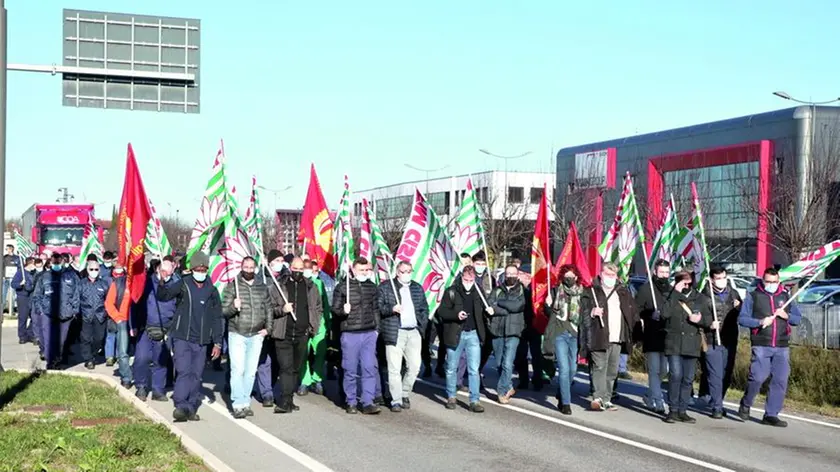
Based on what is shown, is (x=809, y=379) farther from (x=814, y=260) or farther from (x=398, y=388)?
(x=398, y=388)

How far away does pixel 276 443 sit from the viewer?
37.7 feet

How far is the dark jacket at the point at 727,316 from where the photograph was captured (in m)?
14.4

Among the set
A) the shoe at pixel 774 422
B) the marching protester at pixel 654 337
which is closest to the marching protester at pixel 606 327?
the marching protester at pixel 654 337

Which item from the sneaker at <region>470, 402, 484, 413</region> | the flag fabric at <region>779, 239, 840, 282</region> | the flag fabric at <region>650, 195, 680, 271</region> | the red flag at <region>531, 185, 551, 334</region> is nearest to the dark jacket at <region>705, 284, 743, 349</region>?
the flag fabric at <region>779, 239, 840, 282</region>

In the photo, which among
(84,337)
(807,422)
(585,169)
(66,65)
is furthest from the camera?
(585,169)

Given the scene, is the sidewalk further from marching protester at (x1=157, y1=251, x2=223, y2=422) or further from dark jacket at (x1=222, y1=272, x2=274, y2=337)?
A: dark jacket at (x1=222, y1=272, x2=274, y2=337)

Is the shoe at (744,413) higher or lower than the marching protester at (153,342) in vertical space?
Result: lower

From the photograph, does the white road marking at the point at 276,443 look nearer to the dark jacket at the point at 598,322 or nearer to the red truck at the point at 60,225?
the dark jacket at the point at 598,322

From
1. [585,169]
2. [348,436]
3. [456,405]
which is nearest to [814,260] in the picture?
[456,405]

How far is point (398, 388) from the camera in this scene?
1416 cm

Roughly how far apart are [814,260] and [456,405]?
15.7ft

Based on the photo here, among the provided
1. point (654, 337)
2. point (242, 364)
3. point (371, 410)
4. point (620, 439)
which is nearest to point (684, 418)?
point (654, 337)

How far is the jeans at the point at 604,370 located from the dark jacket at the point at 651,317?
0.38 metres

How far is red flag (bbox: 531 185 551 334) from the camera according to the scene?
15695mm
